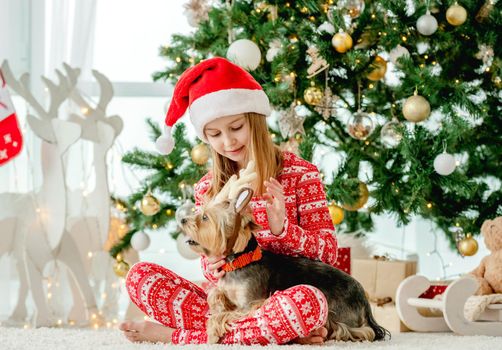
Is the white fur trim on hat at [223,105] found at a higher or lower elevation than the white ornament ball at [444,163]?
higher

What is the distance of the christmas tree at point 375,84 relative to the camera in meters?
2.90

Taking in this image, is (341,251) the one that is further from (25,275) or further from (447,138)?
(25,275)

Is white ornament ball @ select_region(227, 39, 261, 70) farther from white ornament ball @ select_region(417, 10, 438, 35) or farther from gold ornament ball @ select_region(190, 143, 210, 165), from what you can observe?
white ornament ball @ select_region(417, 10, 438, 35)

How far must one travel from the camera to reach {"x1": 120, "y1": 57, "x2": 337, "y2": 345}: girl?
1925 mm

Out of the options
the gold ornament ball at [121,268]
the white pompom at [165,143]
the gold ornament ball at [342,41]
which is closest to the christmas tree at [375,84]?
the gold ornament ball at [342,41]

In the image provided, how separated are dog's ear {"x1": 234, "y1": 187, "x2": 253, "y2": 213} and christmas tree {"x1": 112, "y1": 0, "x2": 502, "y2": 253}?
1108 millimetres

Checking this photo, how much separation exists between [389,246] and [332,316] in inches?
95.6

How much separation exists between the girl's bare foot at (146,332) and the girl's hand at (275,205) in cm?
41

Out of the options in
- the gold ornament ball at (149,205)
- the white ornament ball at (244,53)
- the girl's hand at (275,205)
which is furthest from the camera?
the gold ornament ball at (149,205)

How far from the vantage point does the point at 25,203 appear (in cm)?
336

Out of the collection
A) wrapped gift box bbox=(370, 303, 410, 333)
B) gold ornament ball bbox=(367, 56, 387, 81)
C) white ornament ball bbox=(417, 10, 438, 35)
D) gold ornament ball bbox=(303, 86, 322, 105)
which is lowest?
wrapped gift box bbox=(370, 303, 410, 333)

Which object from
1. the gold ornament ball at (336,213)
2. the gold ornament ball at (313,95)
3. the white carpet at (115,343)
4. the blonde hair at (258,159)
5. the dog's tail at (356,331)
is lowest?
the white carpet at (115,343)

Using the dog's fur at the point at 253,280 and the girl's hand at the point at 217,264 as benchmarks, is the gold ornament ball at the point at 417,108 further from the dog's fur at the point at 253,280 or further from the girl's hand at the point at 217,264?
the girl's hand at the point at 217,264

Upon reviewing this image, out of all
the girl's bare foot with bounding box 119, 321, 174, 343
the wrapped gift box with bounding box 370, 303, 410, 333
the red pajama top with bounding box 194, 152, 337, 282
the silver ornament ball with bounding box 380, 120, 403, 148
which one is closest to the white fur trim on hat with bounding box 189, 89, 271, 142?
the red pajama top with bounding box 194, 152, 337, 282
